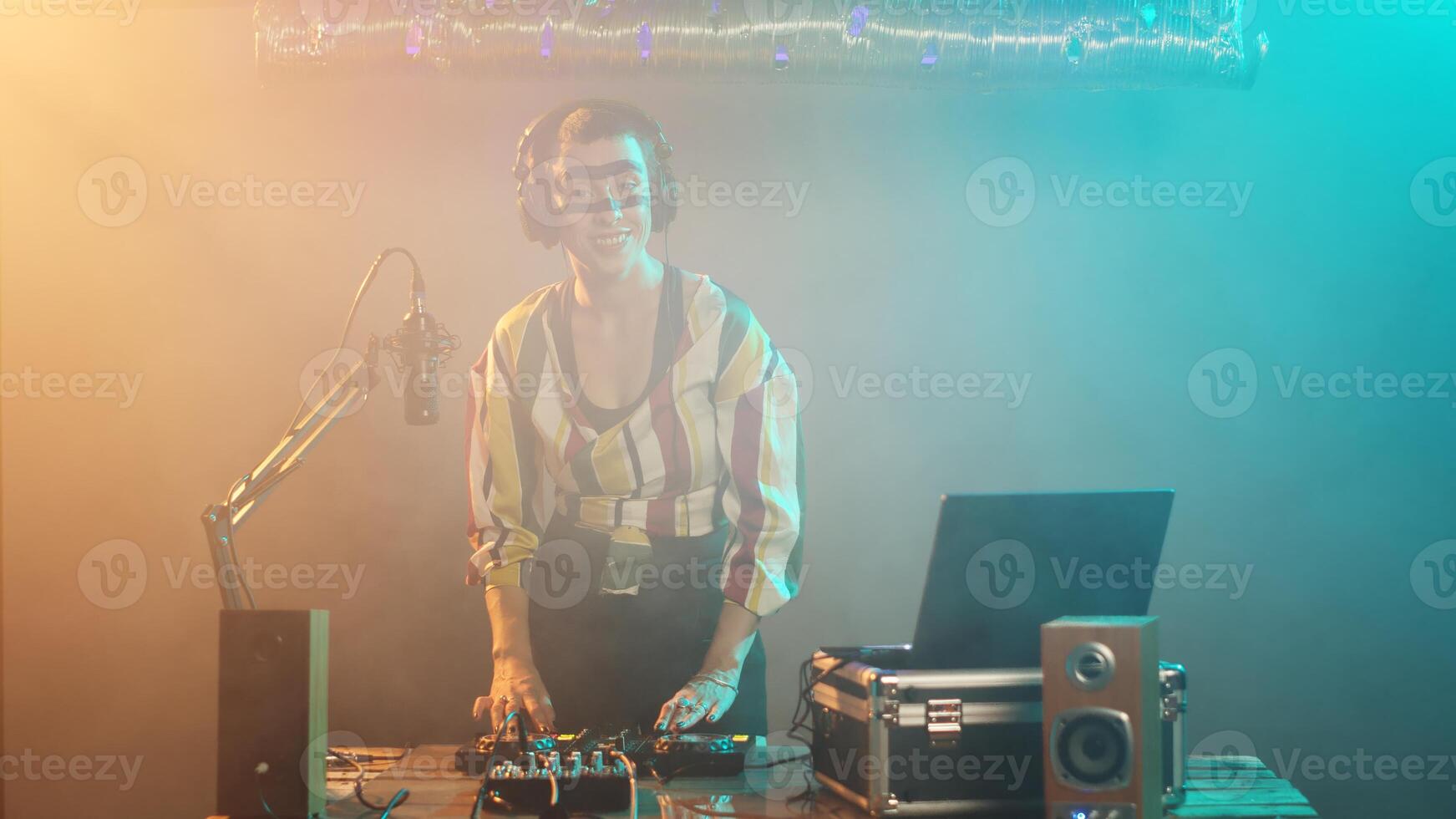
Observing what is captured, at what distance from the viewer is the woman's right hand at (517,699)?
3.12 meters

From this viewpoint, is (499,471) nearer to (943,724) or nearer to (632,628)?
(632,628)

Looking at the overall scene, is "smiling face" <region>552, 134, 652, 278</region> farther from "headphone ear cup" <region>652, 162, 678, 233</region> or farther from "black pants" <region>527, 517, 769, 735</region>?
"black pants" <region>527, 517, 769, 735</region>

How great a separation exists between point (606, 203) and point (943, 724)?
78.4 inches

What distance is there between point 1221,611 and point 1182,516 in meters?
0.33

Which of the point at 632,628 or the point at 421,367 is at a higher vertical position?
the point at 421,367

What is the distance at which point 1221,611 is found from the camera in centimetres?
359

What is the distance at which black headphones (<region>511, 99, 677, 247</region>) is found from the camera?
3535mm

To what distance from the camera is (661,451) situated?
11.1ft

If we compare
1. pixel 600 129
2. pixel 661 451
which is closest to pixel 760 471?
pixel 661 451

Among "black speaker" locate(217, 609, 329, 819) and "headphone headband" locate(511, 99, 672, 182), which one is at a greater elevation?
"headphone headband" locate(511, 99, 672, 182)

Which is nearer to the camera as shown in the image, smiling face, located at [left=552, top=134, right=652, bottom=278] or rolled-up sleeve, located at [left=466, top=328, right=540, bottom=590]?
rolled-up sleeve, located at [left=466, top=328, right=540, bottom=590]

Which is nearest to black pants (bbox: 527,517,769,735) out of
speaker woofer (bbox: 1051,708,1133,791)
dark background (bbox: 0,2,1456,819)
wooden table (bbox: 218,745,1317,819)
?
dark background (bbox: 0,2,1456,819)

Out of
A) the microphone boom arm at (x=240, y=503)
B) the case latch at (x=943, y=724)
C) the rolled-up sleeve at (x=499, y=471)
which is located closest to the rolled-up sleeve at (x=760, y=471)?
the rolled-up sleeve at (x=499, y=471)

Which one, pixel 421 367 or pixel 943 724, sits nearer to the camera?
pixel 943 724
